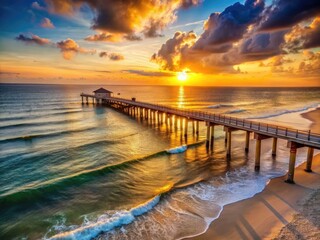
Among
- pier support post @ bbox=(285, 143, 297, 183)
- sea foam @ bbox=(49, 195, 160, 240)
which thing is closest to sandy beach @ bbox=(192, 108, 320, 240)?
pier support post @ bbox=(285, 143, 297, 183)

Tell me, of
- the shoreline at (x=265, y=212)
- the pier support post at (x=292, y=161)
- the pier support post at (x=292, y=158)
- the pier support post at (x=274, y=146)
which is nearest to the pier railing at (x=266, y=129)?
the pier support post at (x=292, y=158)

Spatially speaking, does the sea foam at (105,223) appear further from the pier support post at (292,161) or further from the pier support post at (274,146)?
the pier support post at (274,146)

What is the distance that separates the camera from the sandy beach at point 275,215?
10.3 m

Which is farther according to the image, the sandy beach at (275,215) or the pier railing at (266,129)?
the pier railing at (266,129)

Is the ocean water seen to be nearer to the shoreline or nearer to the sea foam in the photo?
the sea foam

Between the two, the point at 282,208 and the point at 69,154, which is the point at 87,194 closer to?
the point at 69,154

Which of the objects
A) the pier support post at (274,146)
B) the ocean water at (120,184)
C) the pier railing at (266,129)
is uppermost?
the pier railing at (266,129)

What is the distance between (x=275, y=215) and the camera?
11828mm

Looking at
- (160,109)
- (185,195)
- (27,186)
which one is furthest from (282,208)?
(160,109)

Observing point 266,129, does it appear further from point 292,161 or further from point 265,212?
point 265,212

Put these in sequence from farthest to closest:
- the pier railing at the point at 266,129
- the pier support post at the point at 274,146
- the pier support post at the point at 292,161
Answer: the pier support post at the point at 274,146
the pier support post at the point at 292,161
the pier railing at the point at 266,129

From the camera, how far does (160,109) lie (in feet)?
114

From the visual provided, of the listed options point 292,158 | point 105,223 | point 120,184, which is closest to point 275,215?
point 292,158

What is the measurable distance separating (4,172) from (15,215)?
765 centimetres
